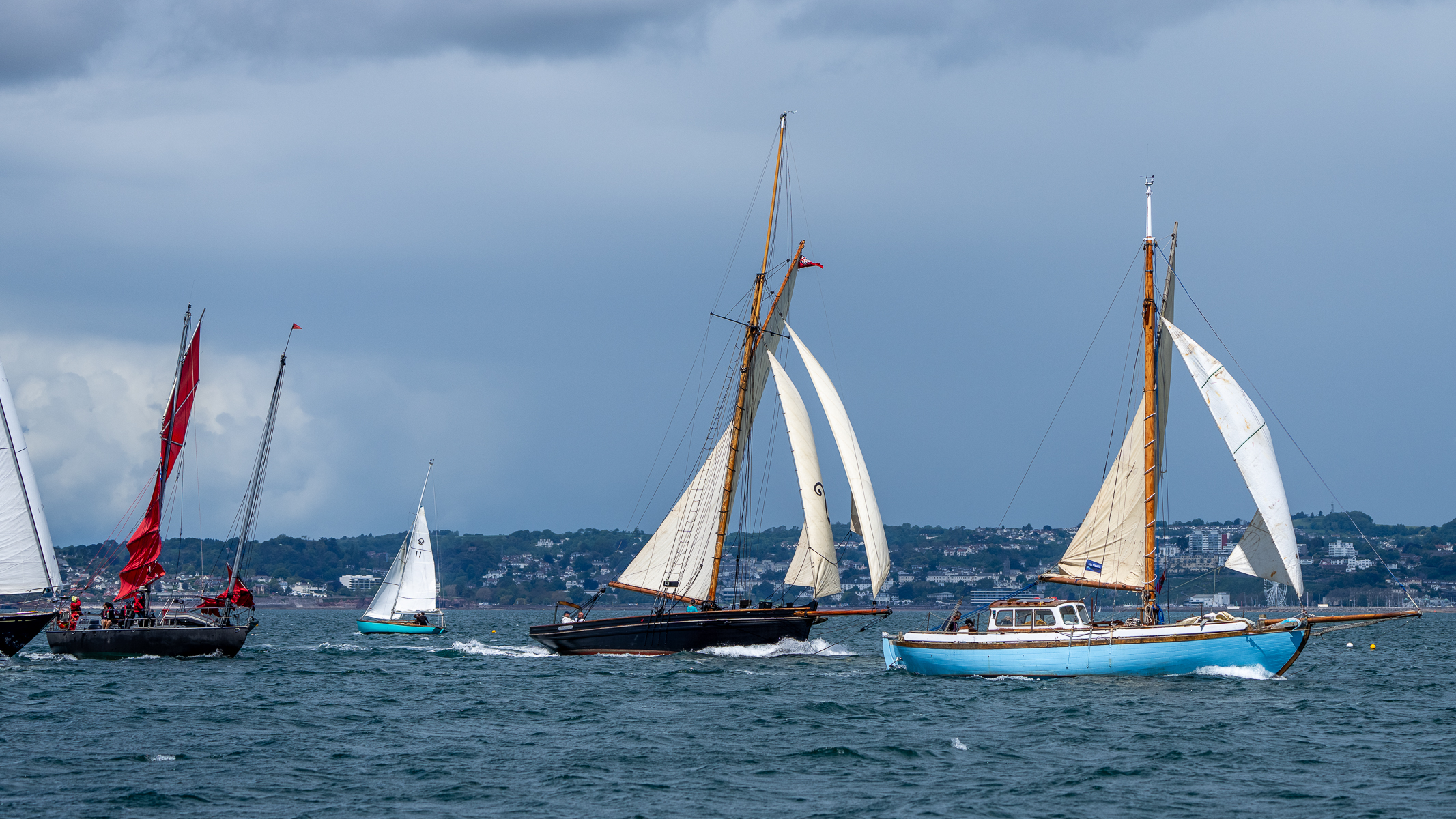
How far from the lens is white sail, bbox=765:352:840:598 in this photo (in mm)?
49969

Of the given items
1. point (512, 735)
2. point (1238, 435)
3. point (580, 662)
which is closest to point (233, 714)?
point (512, 735)

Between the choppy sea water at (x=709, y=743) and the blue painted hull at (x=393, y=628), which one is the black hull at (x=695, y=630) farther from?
the blue painted hull at (x=393, y=628)

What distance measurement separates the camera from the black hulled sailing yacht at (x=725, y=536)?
49625 millimetres

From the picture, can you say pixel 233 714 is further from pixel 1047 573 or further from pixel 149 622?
pixel 1047 573

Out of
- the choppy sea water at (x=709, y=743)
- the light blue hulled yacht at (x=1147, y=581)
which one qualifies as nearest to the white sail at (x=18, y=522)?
the choppy sea water at (x=709, y=743)

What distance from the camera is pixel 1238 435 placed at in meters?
40.6

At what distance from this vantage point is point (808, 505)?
50438 mm

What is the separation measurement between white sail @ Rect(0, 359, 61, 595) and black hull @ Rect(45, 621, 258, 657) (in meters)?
3.34

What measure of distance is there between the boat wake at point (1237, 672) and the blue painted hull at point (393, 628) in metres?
62.8

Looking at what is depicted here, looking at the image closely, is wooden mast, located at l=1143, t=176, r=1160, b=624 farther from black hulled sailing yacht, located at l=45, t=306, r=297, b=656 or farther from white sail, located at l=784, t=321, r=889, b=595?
black hulled sailing yacht, located at l=45, t=306, r=297, b=656

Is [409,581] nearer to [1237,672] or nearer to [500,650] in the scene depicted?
[500,650]

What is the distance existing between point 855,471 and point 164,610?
998 inches

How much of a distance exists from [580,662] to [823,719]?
66.4 ft

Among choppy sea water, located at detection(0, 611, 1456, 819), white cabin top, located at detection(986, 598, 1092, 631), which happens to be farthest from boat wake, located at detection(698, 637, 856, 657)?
white cabin top, located at detection(986, 598, 1092, 631)
